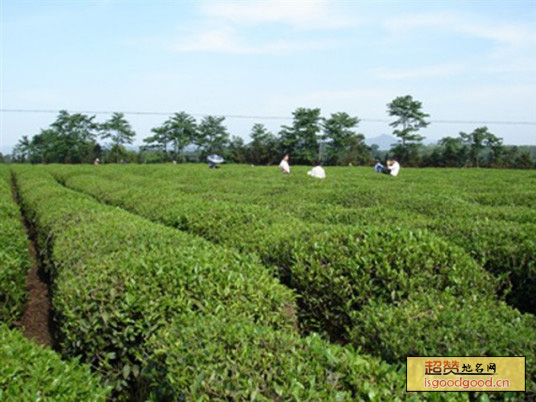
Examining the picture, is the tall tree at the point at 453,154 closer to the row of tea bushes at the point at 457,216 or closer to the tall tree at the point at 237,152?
the tall tree at the point at 237,152

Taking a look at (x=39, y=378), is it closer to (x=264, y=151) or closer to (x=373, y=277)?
(x=373, y=277)

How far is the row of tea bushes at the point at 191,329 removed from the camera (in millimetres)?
2594

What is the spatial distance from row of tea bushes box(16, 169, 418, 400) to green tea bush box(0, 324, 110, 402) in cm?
44

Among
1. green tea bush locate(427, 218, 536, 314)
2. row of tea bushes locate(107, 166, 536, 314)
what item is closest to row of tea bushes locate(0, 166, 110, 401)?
row of tea bushes locate(107, 166, 536, 314)

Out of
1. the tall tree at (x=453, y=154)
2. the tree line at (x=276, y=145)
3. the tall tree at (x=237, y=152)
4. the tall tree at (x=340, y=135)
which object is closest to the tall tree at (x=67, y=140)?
the tree line at (x=276, y=145)

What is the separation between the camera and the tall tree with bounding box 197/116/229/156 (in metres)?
75.1

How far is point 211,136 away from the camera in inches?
2977

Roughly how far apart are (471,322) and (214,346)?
191cm

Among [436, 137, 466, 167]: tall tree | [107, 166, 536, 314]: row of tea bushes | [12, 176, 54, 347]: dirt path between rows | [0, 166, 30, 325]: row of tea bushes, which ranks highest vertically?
[436, 137, 466, 167]: tall tree

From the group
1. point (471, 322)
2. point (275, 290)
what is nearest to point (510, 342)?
point (471, 322)

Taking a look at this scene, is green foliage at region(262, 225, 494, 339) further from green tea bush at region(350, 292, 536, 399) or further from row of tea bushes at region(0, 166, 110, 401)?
row of tea bushes at region(0, 166, 110, 401)

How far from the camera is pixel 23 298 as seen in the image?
20.7 feet

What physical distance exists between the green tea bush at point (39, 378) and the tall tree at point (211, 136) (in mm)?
72237

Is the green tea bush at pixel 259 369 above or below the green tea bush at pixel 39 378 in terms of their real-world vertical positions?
above
